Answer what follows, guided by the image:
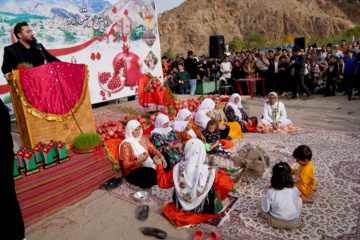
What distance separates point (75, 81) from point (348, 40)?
3388cm

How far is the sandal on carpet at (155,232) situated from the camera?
2.70 m

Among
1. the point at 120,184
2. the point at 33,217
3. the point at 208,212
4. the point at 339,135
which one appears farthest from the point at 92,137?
the point at 339,135

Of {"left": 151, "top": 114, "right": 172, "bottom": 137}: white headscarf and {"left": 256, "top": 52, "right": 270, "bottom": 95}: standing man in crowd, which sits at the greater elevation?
{"left": 256, "top": 52, "right": 270, "bottom": 95}: standing man in crowd

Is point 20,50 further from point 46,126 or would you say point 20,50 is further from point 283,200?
point 283,200

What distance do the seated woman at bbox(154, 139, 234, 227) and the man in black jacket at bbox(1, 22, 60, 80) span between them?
3.01 m

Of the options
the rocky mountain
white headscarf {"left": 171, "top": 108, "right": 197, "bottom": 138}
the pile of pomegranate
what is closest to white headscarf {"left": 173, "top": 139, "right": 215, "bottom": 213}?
white headscarf {"left": 171, "top": 108, "right": 197, "bottom": 138}

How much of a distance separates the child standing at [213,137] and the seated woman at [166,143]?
71 cm

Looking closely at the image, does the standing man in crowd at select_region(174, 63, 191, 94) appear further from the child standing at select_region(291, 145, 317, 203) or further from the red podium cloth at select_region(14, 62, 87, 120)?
the child standing at select_region(291, 145, 317, 203)

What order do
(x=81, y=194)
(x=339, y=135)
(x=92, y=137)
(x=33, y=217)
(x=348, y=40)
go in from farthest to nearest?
(x=348, y=40), (x=339, y=135), (x=92, y=137), (x=81, y=194), (x=33, y=217)

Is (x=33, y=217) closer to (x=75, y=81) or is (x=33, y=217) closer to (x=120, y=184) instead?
(x=120, y=184)

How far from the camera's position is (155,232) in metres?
2.73

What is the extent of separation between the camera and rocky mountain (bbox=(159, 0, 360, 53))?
148ft

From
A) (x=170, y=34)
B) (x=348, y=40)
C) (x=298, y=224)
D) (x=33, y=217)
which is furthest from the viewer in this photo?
(x=170, y=34)

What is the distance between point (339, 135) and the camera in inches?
217
